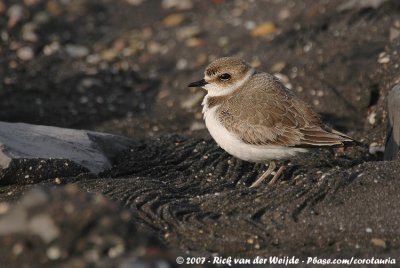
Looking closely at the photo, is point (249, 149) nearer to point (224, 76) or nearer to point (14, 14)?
point (224, 76)

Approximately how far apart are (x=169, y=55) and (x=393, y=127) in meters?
4.62

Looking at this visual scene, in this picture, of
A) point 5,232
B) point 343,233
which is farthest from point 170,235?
point 5,232

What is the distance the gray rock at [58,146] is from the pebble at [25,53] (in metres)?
3.97

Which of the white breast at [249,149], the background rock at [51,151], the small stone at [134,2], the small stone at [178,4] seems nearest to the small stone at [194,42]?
the small stone at [178,4]

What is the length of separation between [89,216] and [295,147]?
292 cm

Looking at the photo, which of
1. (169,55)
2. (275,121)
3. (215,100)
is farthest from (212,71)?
(169,55)

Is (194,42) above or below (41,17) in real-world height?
above

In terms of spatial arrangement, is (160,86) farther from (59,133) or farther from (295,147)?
(295,147)

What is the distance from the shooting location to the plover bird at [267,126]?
6.16 metres

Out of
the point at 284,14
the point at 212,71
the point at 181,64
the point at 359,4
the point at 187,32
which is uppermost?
the point at 359,4

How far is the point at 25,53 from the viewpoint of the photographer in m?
10.8

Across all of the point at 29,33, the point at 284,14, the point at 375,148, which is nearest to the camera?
the point at 375,148

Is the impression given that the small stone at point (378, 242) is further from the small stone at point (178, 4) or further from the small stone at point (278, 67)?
the small stone at point (178, 4)

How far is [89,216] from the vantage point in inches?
143
